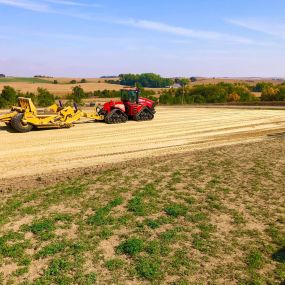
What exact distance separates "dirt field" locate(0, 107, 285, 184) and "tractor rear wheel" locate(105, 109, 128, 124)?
1.80 feet

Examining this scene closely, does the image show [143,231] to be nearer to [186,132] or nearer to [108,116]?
[186,132]

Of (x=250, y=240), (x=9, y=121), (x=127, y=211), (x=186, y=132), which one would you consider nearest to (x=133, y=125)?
(x=186, y=132)

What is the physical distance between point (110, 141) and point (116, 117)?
517cm

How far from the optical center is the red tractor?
2039 centimetres

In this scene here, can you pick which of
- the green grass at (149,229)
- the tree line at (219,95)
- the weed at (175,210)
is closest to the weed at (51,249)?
the green grass at (149,229)

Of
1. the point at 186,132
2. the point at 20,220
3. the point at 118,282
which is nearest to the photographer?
the point at 118,282

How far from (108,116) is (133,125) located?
62.3 inches

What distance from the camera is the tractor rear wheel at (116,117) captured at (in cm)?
2023

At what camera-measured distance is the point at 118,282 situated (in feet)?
17.0

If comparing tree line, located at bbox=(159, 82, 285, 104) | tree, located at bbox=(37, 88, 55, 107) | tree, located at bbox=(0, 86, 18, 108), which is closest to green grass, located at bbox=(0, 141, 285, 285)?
tree, located at bbox=(0, 86, 18, 108)

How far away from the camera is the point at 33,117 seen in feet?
55.8

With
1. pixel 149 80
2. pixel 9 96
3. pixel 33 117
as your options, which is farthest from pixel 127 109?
pixel 149 80

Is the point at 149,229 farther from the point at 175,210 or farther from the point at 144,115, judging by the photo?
the point at 144,115

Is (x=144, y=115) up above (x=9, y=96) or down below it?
below
